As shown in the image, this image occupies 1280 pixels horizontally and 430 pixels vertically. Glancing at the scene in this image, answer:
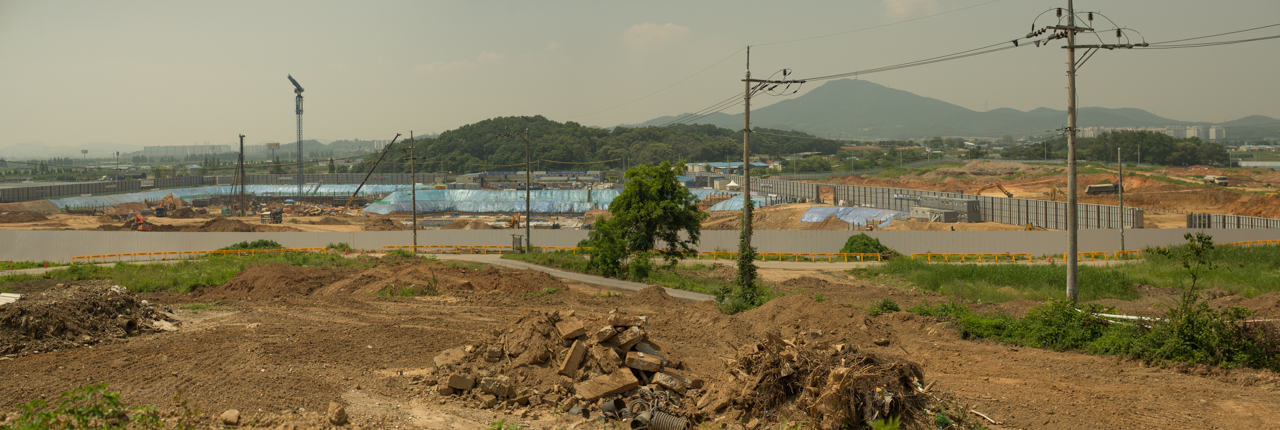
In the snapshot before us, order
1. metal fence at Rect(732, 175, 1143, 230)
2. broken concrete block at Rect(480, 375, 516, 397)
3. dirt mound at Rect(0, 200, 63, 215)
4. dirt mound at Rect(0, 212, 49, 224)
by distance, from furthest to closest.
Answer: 1. dirt mound at Rect(0, 200, 63, 215)
2. dirt mound at Rect(0, 212, 49, 224)
3. metal fence at Rect(732, 175, 1143, 230)
4. broken concrete block at Rect(480, 375, 516, 397)

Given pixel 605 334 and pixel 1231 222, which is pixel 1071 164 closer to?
pixel 605 334

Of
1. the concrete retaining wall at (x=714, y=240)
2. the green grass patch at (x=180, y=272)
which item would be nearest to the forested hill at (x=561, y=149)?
the concrete retaining wall at (x=714, y=240)

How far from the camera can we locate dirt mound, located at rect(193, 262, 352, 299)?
76.9 feet

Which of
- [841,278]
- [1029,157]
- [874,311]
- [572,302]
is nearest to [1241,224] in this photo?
[841,278]

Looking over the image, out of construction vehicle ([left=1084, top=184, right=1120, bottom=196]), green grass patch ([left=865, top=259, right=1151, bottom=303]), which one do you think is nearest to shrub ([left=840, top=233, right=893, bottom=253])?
green grass patch ([left=865, top=259, right=1151, bottom=303])

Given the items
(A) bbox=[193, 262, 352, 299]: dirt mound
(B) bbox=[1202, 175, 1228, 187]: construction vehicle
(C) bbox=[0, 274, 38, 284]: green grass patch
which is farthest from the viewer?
(B) bbox=[1202, 175, 1228, 187]: construction vehicle

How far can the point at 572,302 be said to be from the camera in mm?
21781

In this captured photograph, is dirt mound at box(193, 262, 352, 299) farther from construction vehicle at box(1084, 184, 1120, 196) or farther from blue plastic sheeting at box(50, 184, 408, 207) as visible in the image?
construction vehicle at box(1084, 184, 1120, 196)

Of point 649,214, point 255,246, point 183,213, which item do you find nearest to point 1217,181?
point 649,214

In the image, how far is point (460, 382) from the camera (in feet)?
34.9

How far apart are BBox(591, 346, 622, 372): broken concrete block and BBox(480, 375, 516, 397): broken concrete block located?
1.40 meters

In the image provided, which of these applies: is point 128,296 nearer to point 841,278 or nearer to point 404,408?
point 404,408

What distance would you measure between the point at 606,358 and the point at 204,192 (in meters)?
111

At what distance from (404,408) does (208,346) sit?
6.75 meters
